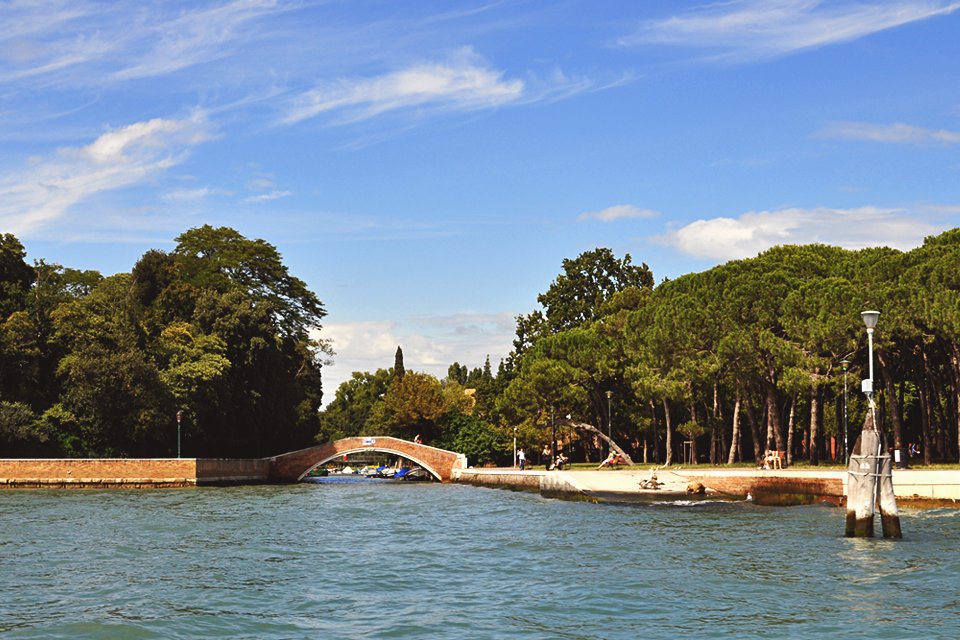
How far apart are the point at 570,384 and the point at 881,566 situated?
125 feet

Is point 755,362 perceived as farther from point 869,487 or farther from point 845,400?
point 869,487

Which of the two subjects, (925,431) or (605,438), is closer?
(925,431)

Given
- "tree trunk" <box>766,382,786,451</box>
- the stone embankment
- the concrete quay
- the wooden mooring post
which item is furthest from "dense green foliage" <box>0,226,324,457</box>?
the wooden mooring post

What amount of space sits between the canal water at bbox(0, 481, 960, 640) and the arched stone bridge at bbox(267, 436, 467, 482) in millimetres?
28618

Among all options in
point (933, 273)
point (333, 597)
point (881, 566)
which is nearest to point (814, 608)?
point (881, 566)

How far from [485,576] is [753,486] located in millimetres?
16871

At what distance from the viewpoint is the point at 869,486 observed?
2189 centimetres

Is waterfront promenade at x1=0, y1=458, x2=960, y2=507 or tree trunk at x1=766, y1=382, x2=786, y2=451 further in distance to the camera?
tree trunk at x1=766, y1=382, x2=786, y2=451

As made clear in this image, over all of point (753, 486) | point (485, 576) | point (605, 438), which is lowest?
point (485, 576)

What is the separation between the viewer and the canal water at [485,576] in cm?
1484

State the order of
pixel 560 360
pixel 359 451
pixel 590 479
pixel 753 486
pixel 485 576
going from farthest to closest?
pixel 359 451 < pixel 560 360 < pixel 590 479 < pixel 753 486 < pixel 485 576

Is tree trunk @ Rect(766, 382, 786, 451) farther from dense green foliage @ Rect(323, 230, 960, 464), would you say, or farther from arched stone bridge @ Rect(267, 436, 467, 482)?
arched stone bridge @ Rect(267, 436, 467, 482)

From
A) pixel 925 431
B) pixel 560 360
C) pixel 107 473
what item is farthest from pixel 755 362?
pixel 107 473

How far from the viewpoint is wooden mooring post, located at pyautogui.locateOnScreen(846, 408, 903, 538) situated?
2181 centimetres
